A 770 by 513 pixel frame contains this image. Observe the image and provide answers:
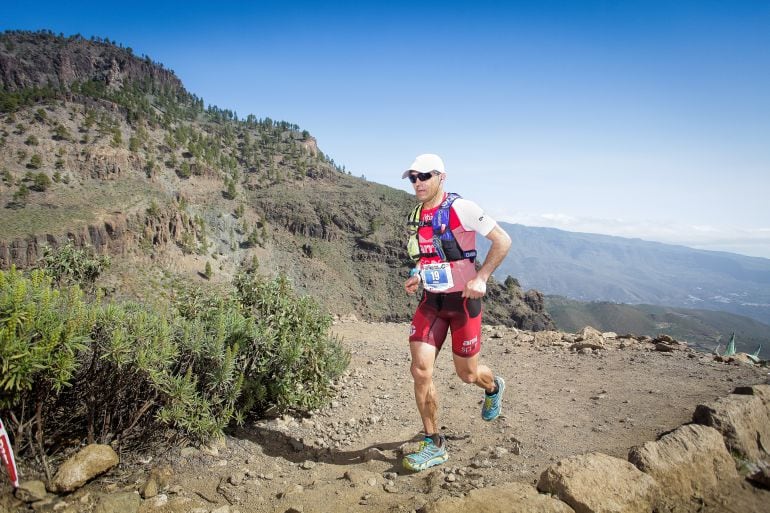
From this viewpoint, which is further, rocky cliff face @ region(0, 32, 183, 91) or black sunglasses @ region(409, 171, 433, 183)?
rocky cliff face @ region(0, 32, 183, 91)

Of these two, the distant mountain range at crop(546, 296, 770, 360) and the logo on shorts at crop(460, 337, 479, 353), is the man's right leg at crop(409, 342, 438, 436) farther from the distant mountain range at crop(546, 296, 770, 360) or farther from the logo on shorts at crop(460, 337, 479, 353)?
the distant mountain range at crop(546, 296, 770, 360)

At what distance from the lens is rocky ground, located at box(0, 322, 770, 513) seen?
329 centimetres

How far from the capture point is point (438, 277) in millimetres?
3959

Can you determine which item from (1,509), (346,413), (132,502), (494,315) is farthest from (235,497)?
(494,315)

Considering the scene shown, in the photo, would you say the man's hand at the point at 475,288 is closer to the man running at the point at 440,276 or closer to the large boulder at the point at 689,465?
the man running at the point at 440,276

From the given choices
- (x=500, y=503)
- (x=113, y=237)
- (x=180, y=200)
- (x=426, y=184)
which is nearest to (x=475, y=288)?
(x=426, y=184)

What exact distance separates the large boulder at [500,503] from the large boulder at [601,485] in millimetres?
137

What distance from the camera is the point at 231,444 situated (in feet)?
14.0

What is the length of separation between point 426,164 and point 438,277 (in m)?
1.12

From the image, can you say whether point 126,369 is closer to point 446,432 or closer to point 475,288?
point 475,288

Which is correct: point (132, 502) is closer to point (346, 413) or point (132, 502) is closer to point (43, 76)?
point (346, 413)

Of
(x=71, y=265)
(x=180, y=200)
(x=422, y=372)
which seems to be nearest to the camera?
(x=422, y=372)

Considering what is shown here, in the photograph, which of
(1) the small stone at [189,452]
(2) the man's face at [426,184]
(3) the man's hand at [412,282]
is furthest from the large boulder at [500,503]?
(2) the man's face at [426,184]

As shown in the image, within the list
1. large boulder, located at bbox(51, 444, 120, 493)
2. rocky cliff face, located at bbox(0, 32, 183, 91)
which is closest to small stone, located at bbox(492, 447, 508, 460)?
large boulder, located at bbox(51, 444, 120, 493)
